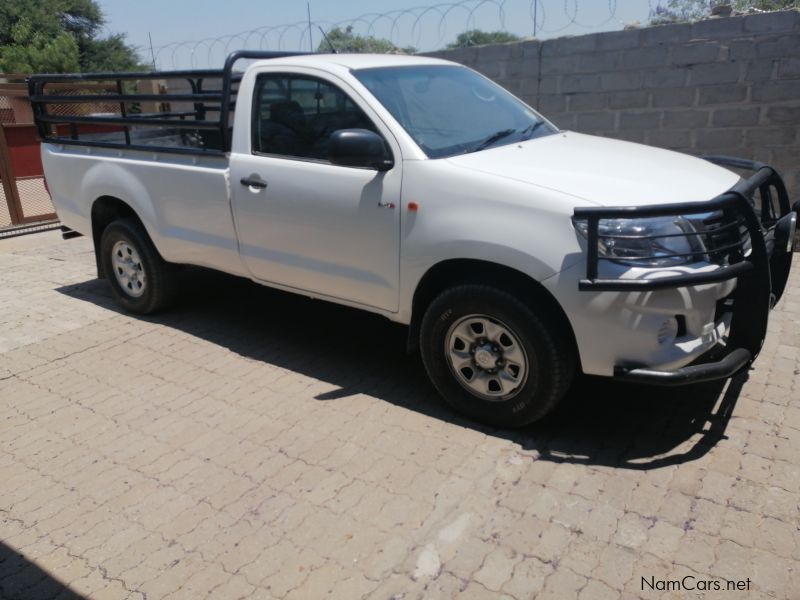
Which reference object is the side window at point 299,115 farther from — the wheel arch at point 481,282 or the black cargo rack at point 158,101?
the wheel arch at point 481,282

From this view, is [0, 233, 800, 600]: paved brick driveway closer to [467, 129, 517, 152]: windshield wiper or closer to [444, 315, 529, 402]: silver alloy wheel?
[444, 315, 529, 402]: silver alloy wheel

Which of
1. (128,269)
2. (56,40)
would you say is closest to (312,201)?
(128,269)

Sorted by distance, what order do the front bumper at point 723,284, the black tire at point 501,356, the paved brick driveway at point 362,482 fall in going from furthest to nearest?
the black tire at point 501,356
the front bumper at point 723,284
the paved brick driveway at point 362,482

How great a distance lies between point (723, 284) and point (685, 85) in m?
4.49

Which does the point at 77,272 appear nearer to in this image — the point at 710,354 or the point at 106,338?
the point at 106,338

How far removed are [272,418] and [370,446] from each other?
0.70 m

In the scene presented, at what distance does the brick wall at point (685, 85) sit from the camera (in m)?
6.53

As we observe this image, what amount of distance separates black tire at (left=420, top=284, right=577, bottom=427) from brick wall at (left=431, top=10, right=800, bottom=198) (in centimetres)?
469

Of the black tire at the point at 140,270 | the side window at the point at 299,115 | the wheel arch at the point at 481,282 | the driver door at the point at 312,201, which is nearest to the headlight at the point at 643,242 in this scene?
the wheel arch at the point at 481,282

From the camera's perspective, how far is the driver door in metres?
3.87

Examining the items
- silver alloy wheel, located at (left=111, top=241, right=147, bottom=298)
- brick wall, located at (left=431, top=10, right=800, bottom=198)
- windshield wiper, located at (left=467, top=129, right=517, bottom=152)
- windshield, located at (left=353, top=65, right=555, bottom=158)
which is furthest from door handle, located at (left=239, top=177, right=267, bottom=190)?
brick wall, located at (left=431, top=10, right=800, bottom=198)

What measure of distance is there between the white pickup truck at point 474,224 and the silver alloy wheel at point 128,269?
0.48 m

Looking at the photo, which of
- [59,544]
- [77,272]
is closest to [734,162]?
[59,544]

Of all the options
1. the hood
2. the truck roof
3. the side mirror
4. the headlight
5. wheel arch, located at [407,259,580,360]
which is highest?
the truck roof
